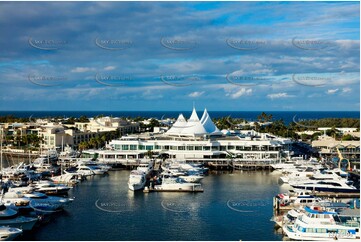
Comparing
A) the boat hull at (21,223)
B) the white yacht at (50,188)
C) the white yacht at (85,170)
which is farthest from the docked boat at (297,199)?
the white yacht at (85,170)

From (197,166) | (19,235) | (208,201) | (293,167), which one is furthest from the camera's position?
(197,166)

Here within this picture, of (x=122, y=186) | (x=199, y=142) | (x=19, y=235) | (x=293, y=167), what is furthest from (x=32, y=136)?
(x=19, y=235)

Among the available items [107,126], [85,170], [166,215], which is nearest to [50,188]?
[85,170]

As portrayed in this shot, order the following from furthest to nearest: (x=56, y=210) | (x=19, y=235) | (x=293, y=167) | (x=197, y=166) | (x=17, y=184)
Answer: (x=197, y=166) → (x=293, y=167) → (x=17, y=184) → (x=56, y=210) → (x=19, y=235)

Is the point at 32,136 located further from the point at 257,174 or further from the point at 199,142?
the point at 257,174

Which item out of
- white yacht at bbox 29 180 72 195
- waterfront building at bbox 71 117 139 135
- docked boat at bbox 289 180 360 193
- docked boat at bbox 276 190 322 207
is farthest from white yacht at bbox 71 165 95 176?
waterfront building at bbox 71 117 139 135

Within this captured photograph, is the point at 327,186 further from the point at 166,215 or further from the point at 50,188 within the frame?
the point at 50,188

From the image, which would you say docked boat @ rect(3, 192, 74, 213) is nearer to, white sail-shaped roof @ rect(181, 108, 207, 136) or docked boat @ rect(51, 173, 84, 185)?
docked boat @ rect(51, 173, 84, 185)
